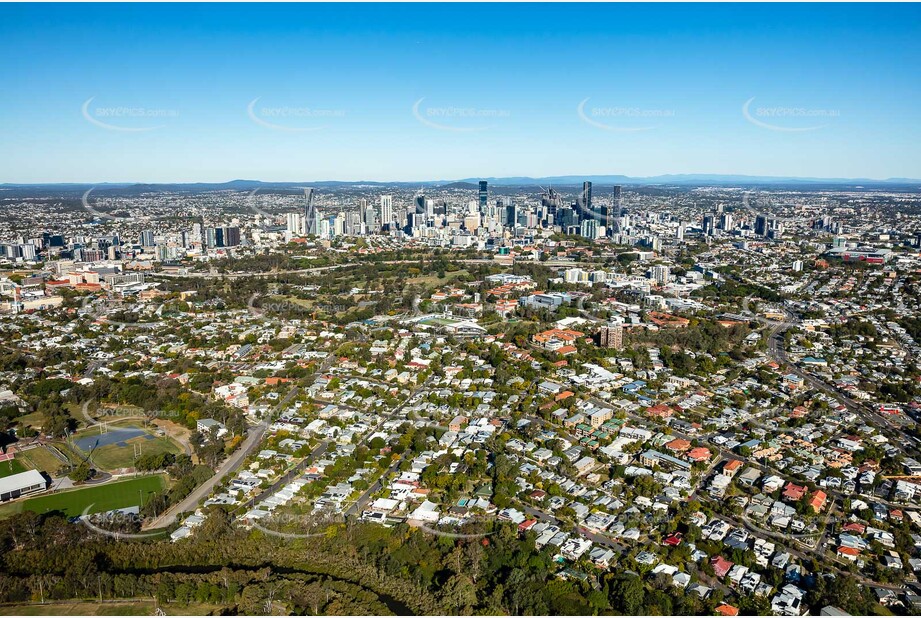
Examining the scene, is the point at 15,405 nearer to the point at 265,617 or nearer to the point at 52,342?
the point at 52,342

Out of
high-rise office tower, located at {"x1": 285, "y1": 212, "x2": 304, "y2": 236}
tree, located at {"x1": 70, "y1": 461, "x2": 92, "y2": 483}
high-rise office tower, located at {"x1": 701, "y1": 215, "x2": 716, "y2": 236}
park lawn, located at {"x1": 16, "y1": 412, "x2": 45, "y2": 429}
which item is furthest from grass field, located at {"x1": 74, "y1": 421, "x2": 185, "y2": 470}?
high-rise office tower, located at {"x1": 701, "y1": 215, "x2": 716, "y2": 236}

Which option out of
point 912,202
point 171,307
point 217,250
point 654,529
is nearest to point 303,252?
point 217,250

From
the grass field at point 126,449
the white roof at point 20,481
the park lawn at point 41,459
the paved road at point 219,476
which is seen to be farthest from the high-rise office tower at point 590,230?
the white roof at point 20,481

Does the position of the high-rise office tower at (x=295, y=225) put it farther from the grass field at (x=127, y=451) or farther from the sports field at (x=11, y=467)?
the sports field at (x=11, y=467)

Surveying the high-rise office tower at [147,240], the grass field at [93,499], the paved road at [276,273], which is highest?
the high-rise office tower at [147,240]

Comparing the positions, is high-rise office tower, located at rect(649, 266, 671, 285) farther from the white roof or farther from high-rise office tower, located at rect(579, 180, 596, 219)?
the white roof

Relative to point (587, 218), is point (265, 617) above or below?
below
